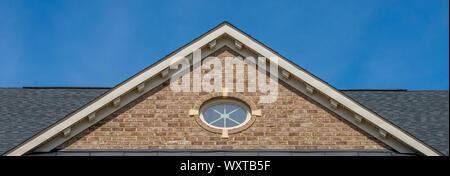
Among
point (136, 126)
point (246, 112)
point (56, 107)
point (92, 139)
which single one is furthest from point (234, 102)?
point (56, 107)

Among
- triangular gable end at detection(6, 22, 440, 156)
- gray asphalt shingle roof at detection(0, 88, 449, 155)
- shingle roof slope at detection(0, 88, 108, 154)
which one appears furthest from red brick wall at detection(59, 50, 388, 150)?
shingle roof slope at detection(0, 88, 108, 154)

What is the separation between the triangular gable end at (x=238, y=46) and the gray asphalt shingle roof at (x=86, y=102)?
4.36ft

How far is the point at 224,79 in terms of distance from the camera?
51.4 ft

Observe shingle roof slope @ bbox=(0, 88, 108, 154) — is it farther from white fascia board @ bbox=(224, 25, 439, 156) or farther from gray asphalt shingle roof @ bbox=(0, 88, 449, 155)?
white fascia board @ bbox=(224, 25, 439, 156)

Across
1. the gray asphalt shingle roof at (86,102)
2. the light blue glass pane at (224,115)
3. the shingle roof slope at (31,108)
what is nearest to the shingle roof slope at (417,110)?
the gray asphalt shingle roof at (86,102)

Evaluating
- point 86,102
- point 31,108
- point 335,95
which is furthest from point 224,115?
point 31,108

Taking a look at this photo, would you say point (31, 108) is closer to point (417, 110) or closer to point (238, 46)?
point (238, 46)

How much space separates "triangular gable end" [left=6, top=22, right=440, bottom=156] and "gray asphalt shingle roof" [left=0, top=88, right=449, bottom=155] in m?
1.33

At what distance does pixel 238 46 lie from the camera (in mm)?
15836

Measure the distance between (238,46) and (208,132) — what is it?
253 centimetres
